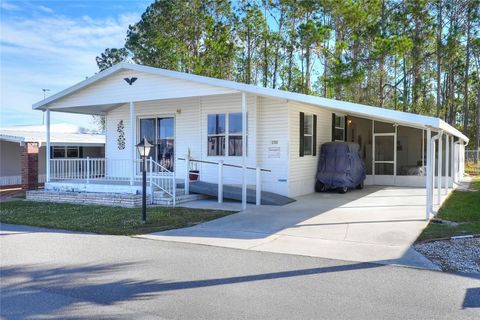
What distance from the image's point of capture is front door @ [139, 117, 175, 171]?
1564 centimetres

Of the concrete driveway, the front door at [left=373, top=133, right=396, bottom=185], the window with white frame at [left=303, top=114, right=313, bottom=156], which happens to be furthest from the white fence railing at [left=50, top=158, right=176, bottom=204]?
the front door at [left=373, top=133, right=396, bottom=185]

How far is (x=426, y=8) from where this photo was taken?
91.9 ft

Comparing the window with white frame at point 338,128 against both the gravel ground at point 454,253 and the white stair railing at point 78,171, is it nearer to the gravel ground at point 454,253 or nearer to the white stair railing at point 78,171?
A: the white stair railing at point 78,171

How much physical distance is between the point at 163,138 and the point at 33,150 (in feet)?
22.0

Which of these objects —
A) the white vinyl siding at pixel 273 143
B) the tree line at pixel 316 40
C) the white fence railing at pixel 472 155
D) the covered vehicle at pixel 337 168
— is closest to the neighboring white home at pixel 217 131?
the white vinyl siding at pixel 273 143

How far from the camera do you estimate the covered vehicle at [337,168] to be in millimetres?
15188

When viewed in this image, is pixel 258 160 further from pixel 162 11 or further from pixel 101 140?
pixel 162 11

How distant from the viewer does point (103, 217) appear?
34.5 ft

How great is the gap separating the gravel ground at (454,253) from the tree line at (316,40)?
65.3 feet

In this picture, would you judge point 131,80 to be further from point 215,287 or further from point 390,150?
point 390,150

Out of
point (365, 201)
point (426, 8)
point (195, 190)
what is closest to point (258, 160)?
point (195, 190)

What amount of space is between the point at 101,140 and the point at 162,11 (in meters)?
9.95

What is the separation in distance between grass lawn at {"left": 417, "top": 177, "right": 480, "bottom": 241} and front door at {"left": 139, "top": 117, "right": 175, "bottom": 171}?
909 cm

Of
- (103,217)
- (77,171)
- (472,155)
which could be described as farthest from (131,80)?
(472,155)
